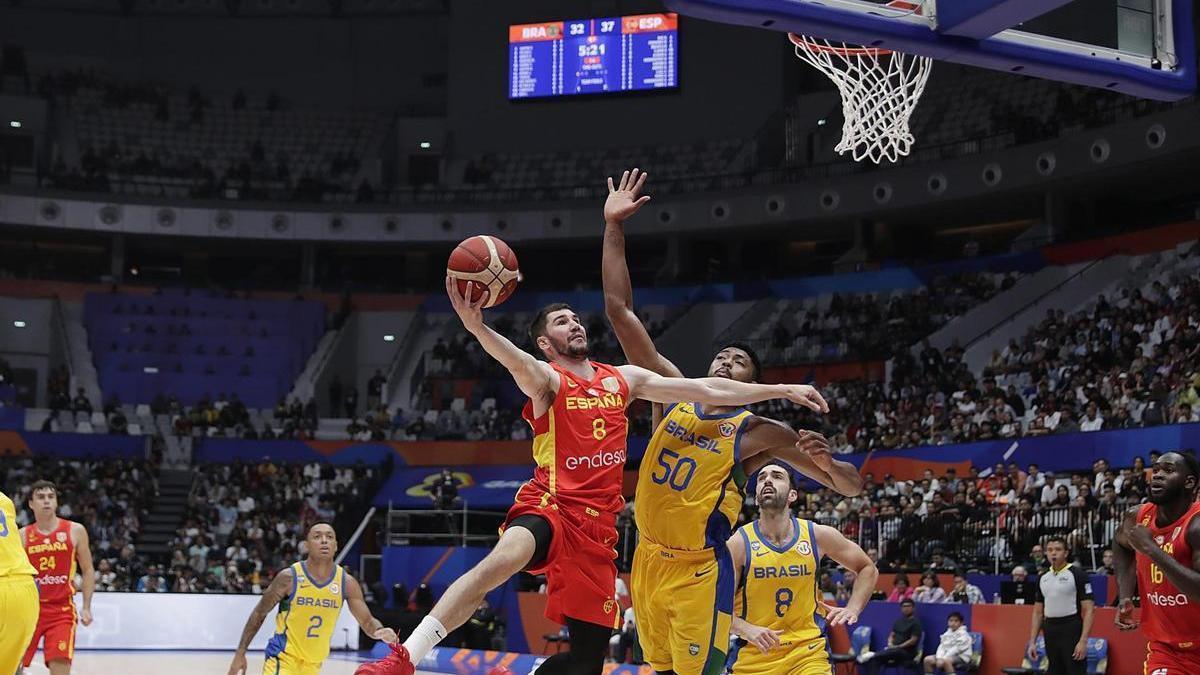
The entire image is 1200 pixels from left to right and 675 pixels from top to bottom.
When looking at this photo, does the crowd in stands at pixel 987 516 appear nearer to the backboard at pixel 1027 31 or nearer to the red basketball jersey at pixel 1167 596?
the red basketball jersey at pixel 1167 596

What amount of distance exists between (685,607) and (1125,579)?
2.78 meters

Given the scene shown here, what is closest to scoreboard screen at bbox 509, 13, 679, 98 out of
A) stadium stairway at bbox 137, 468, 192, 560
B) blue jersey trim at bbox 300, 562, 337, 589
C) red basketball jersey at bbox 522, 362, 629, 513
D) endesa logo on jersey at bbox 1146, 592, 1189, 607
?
stadium stairway at bbox 137, 468, 192, 560

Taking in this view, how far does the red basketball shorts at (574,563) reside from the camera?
258 inches

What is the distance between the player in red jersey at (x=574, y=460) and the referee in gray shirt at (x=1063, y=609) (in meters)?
7.84

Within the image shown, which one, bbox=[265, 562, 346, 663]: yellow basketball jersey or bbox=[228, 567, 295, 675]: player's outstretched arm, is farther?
bbox=[265, 562, 346, 663]: yellow basketball jersey

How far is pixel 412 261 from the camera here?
43281 millimetres

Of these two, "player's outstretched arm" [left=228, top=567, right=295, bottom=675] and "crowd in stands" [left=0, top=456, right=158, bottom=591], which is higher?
"player's outstretched arm" [left=228, top=567, right=295, bottom=675]

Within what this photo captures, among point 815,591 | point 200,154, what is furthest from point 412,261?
point 815,591

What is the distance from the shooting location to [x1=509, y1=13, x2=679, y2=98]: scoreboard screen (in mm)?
35688

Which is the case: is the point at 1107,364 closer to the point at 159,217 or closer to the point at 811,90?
the point at 811,90

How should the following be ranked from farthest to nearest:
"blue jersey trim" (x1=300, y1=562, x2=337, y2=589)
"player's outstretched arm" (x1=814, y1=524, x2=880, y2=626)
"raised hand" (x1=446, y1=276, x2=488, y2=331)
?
"blue jersey trim" (x1=300, y1=562, x2=337, y2=589) → "player's outstretched arm" (x1=814, y1=524, x2=880, y2=626) → "raised hand" (x1=446, y1=276, x2=488, y2=331)

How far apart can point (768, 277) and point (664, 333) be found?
3597mm

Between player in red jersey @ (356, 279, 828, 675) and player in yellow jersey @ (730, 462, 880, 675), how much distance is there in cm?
166

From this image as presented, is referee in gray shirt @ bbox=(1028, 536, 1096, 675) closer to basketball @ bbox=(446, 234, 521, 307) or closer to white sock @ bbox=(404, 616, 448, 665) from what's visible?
basketball @ bbox=(446, 234, 521, 307)
